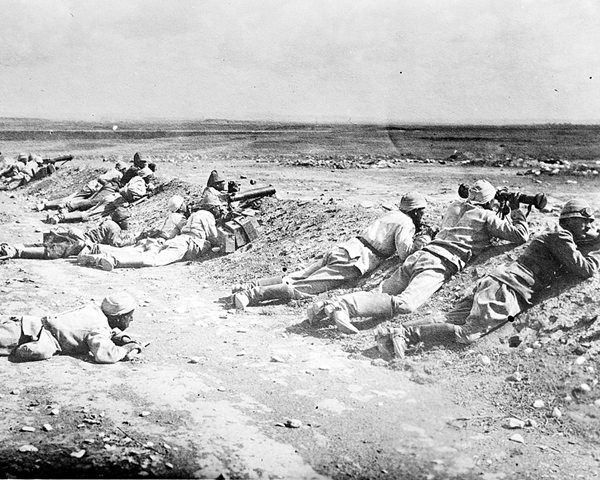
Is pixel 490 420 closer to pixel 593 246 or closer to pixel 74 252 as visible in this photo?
pixel 593 246

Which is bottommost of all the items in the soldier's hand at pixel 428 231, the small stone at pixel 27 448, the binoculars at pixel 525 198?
the small stone at pixel 27 448

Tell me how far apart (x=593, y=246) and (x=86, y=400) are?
156 inches

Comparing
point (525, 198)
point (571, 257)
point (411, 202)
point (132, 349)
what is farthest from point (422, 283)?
point (132, 349)

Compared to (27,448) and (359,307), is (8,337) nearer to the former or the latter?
(27,448)

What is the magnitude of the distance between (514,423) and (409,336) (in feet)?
3.85

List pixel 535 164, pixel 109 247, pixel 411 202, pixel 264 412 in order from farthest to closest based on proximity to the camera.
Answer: pixel 535 164, pixel 109 247, pixel 411 202, pixel 264 412

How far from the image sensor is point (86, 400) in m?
4.27

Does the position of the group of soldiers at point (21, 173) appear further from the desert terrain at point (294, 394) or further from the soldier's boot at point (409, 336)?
the soldier's boot at point (409, 336)

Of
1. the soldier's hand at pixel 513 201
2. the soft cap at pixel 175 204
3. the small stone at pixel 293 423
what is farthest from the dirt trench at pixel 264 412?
the soft cap at pixel 175 204

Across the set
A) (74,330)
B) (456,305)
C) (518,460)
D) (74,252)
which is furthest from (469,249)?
(74,252)

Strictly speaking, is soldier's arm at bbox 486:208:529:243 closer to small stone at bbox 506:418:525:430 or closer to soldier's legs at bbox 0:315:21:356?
small stone at bbox 506:418:525:430

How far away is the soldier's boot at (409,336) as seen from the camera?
4.94 metres

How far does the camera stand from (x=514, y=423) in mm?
3992

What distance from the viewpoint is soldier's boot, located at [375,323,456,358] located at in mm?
4941
